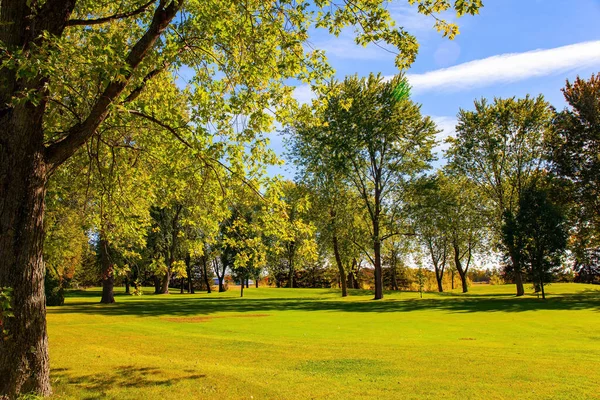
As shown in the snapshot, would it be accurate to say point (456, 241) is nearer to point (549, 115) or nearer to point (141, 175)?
point (549, 115)

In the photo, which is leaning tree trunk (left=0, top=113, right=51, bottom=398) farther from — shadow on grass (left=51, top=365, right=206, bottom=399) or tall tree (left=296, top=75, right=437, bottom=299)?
tall tree (left=296, top=75, right=437, bottom=299)

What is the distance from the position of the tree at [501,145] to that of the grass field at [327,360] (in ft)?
77.4

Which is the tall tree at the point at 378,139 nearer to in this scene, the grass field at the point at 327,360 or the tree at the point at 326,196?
the tree at the point at 326,196

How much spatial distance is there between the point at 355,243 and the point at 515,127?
749 inches

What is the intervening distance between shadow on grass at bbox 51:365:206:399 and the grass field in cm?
2

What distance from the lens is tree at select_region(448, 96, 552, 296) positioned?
38.9 metres

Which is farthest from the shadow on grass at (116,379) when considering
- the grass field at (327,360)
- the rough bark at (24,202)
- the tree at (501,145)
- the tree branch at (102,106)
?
the tree at (501,145)

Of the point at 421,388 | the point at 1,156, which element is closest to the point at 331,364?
the point at 421,388

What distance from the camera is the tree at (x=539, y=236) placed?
1213 inches

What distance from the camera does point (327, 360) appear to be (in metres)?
10.6

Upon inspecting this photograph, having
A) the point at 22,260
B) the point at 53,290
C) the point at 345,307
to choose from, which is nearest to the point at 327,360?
the point at 22,260

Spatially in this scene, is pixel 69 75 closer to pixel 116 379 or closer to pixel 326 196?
pixel 116 379

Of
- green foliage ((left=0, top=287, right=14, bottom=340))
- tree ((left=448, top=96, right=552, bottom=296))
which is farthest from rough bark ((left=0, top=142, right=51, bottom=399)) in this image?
tree ((left=448, top=96, right=552, bottom=296))

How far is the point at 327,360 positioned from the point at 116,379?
16.3 ft
